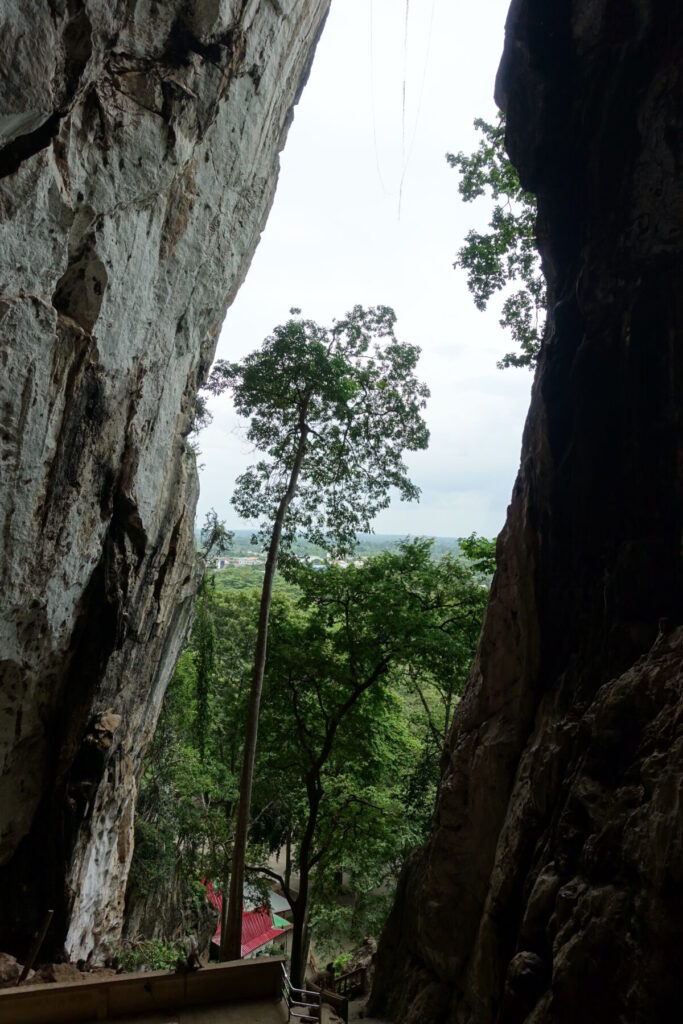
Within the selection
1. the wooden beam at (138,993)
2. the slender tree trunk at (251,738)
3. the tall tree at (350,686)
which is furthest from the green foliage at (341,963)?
the wooden beam at (138,993)

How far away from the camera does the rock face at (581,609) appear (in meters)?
4.48

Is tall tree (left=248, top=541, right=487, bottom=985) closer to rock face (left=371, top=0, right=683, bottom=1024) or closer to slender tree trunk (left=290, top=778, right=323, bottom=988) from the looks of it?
slender tree trunk (left=290, top=778, right=323, bottom=988)

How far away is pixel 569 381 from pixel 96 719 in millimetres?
8361

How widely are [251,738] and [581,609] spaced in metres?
7.43

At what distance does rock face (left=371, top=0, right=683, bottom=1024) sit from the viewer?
4.48 meters

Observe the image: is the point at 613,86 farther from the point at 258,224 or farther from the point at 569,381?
the point at 258,224

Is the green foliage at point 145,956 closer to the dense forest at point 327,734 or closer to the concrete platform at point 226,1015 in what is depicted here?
the concrete platform at point 226,1015

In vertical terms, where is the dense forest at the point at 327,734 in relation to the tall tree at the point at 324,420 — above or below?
below

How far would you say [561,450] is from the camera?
7152 millimetres

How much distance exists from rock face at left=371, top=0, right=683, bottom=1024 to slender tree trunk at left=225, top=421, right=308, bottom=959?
3009mm

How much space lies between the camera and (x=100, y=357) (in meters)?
8.08

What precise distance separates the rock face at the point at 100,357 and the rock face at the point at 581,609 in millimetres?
4679

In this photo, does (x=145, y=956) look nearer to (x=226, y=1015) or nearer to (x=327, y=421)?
(x=226, y=1015)

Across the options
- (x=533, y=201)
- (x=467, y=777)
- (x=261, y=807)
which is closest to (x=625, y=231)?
(x=533, y=201)
